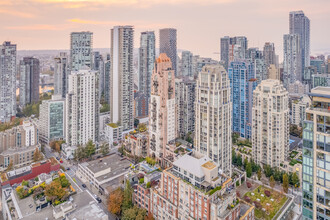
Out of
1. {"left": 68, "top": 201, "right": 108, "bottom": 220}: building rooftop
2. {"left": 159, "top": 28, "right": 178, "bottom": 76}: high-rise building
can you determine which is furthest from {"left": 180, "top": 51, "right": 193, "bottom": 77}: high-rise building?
{"left": 68, "top": 201, "right": 108, "bottom": 220}: building rooftop

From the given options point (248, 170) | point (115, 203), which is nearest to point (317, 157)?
point (115, 203)

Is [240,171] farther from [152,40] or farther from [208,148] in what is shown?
[152,40]

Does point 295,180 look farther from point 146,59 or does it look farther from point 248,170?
point 146,59

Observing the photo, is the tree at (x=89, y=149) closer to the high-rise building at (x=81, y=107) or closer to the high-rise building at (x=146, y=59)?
the high-rise building at (x=81, y=107)

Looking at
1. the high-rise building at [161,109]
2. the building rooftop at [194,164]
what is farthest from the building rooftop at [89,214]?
the high-rise building at [161,109]

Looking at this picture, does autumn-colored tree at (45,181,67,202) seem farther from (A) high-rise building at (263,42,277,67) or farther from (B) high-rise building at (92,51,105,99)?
(A) high-rise building at (263,42,277,67)

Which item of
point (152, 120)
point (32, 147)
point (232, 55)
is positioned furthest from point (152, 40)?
point (32, 147)
